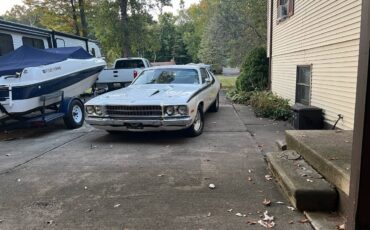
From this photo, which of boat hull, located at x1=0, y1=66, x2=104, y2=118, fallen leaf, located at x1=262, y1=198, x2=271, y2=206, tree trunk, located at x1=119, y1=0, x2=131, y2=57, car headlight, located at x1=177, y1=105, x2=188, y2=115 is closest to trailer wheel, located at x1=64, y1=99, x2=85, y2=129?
boat hull, located at x1=0, y1=66, x2=104, y2=118

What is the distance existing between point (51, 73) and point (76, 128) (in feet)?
4.90

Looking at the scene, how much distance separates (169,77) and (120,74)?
7521mm

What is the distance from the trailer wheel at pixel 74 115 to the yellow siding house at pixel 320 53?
5.86 metres

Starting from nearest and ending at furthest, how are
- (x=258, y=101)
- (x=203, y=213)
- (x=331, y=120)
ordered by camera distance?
(x=203, y=213) → (x=331, y=120) → (x=258, y=101)

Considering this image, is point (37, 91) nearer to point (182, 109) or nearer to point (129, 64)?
point (182, 109)

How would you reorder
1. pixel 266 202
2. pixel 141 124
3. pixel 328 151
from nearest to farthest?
pixel 266 202, pixel 328 151, pixel 141 124

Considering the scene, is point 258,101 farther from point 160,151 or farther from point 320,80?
point 160,151

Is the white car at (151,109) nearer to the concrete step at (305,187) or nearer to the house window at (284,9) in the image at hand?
the concrete step at (305,187)

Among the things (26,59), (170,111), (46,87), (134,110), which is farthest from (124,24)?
(170,111)

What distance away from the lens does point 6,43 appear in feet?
34.2

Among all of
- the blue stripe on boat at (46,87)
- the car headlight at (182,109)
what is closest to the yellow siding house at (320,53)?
the car headlight at (182,109)

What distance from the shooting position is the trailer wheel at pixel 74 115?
8461 mm

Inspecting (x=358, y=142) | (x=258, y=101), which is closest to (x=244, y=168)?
(x=358, y=142)

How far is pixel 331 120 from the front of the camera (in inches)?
279
